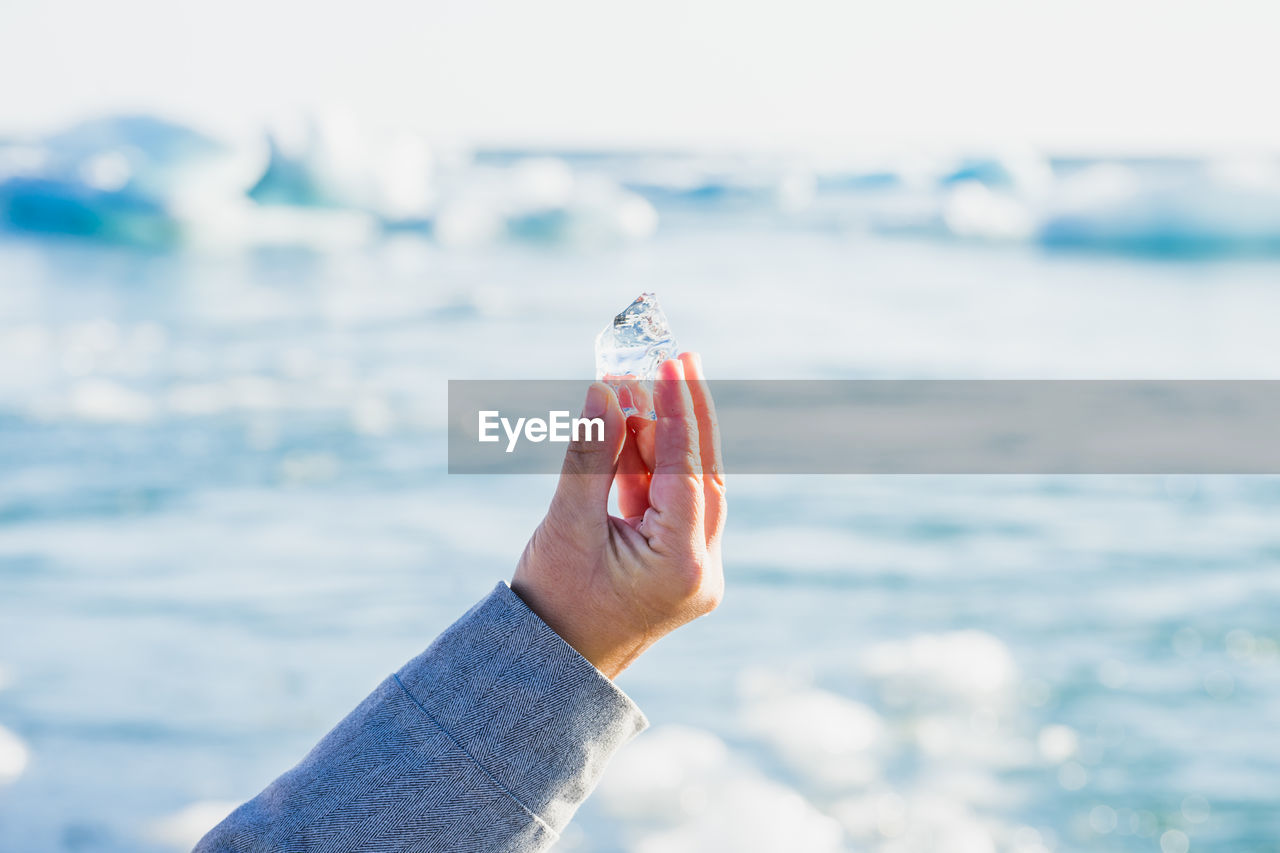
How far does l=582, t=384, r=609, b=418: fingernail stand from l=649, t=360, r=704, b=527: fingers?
0.05 m

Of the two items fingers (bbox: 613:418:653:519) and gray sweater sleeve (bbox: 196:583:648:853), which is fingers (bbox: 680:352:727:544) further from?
gray sweater sleeve (bbox: 196:583:648:853)

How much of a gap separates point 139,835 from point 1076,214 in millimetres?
20053

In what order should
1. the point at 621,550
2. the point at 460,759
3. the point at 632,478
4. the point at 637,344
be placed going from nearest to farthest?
1. the point at 460,759
2. the point at 621,550
3. the point at 632,478
4. the point at 637,344

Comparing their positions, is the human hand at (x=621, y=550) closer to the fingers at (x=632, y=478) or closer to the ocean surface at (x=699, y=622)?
the fingers at (x=632, y=478)

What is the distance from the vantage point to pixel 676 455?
1013 mm

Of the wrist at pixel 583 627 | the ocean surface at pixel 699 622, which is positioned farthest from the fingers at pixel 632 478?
the ocean surface at pixel 699 622

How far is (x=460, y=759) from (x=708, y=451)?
1.19 ft

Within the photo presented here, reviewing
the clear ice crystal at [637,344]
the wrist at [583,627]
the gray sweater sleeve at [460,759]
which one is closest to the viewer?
the gray sweater sleeve at [460,759]

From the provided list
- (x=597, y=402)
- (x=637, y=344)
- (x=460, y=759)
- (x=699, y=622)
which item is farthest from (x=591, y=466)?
(x=699, y=622)

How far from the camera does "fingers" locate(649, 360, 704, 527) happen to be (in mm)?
981

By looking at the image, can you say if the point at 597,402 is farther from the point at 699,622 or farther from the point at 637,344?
the point at 699,622

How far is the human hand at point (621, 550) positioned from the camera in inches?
37.5

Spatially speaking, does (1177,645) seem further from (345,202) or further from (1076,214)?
(1076,214)

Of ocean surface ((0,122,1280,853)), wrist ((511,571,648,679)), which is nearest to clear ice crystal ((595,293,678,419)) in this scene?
wrist ((511,571,648,679))
